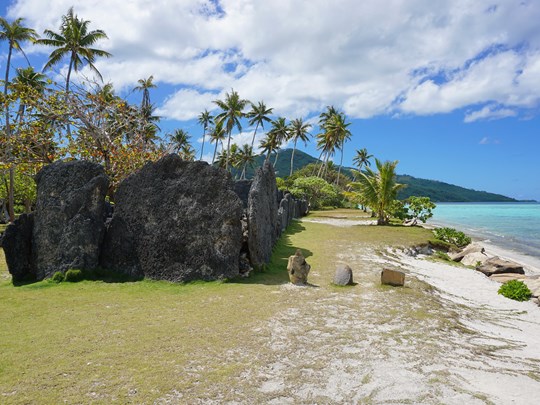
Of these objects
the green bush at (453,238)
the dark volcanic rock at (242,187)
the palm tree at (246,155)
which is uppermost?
the palm tree at (246,155)

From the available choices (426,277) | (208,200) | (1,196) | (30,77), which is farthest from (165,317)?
(30,77)

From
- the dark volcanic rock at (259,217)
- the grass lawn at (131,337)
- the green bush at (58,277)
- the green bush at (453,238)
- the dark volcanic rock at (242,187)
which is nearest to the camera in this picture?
the grass lawn at (131,337)

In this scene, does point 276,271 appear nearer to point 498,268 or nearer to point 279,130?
point 498,268

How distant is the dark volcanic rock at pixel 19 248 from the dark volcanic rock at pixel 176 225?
206 cm

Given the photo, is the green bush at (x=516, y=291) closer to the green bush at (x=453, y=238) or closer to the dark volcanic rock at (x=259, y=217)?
the dark volcanic rock at (x=259, y=217)

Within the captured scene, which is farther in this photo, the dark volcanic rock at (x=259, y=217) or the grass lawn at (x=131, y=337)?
the dark volcanic rock at (x=259, y=217)

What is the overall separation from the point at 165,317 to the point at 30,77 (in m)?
33.4

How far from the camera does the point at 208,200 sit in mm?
10797

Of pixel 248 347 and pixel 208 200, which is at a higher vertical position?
pixel 208 200

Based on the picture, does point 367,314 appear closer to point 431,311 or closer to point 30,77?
point 431,311

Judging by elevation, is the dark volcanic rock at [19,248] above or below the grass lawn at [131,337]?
above

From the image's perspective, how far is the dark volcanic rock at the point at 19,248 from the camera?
1028cm

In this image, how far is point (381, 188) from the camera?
27.6 meters

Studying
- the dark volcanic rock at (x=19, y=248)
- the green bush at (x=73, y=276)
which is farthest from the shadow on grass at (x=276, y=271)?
the dark volcanic rock at (x=19, y=248)
